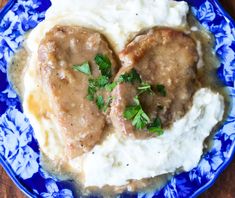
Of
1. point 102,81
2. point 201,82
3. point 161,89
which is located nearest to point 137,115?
point 161,89

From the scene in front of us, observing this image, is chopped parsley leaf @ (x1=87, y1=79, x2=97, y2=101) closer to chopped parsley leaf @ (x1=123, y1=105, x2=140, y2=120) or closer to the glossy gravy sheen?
chopped parsley leaf @ (x1=123, y1=105, x2=140, y2=120)

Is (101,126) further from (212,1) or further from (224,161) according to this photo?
(212,1)

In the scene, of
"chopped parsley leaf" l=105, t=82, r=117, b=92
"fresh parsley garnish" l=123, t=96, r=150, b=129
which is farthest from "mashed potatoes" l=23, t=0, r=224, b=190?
"chopped parsley leaf" l=105, t=82, r=117, b=92

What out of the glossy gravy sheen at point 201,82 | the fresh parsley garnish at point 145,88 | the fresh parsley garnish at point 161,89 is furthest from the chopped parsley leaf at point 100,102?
the glossy gravy sheen at point 201,82

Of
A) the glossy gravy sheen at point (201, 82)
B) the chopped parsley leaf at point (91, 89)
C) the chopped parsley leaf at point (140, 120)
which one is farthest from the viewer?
the glossy gravy sheen at point (201, 82)

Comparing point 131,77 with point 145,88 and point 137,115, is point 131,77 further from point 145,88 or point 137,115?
point 137,115

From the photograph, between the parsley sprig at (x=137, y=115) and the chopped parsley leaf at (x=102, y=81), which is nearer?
the parsley sprig at (x=137, y=115)

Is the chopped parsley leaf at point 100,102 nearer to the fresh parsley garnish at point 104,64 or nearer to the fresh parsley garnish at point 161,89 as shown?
the fresh parsley garnish at point 104,64

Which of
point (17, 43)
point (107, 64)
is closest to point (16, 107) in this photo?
point (17, 43)
